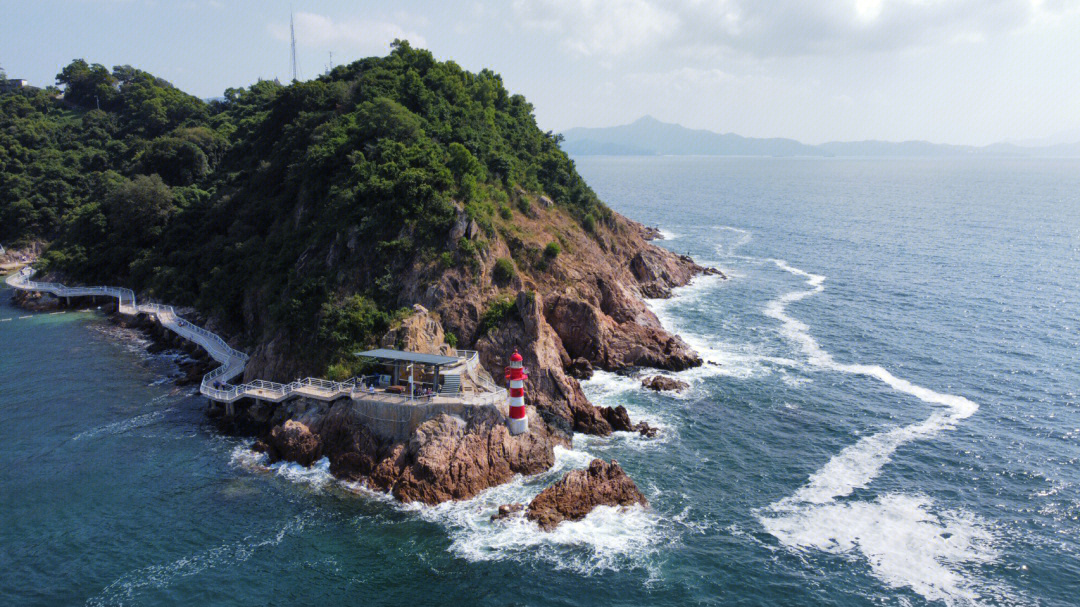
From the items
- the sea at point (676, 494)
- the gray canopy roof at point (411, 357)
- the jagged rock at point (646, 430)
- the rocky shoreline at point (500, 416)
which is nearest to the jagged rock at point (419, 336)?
the rocky shoreline at point (500, 416)

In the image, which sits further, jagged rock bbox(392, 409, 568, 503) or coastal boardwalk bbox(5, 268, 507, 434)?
coastal boardwalk bbox(5, 268, 507, 434)

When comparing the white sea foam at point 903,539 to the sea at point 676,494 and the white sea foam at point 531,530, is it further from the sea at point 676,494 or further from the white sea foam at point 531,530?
the white sea foam at point 531,530

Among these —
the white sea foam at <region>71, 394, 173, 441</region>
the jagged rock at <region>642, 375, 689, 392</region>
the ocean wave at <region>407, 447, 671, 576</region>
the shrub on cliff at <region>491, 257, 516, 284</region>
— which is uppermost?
the shrub on cliff at <region>491, 257, 516, 284</region>

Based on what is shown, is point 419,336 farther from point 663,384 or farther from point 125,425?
point 125,425

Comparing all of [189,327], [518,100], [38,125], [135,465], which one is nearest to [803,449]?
[135,465]

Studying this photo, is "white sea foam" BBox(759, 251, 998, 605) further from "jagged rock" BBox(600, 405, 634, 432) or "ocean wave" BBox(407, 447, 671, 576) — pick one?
"jagged rock" BBox(600, 405, 634, 432)

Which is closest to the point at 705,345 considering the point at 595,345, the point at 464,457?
the point at 595,345

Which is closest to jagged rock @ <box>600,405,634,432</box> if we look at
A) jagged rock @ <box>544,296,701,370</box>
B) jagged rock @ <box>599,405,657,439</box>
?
jagged rock @ <box>599,405,657,439</box>
